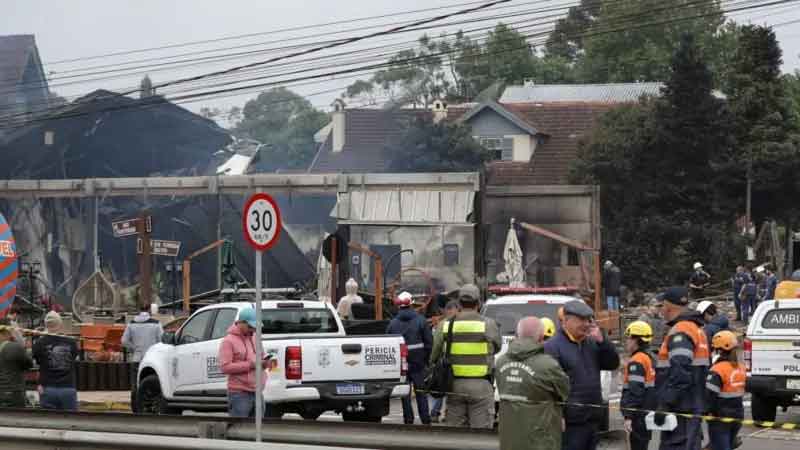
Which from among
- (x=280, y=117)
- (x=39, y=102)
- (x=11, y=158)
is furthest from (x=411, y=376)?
(x=280, y=117)

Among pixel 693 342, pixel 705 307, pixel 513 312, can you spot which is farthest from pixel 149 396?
pixel 693 342

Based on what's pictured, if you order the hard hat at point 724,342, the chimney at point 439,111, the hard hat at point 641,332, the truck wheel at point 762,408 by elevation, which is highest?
the chimney at point 439,111

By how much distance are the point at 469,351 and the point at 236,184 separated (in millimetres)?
26608

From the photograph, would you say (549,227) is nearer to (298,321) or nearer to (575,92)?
(298,321)

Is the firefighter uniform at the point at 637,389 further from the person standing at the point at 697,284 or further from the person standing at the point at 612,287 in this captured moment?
the person standing at the point at 612,287

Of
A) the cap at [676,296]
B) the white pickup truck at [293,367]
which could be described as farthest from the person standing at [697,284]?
the cap at [676,296]

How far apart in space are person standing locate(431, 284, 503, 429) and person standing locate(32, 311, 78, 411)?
4.42 meters

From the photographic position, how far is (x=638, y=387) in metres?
13.6

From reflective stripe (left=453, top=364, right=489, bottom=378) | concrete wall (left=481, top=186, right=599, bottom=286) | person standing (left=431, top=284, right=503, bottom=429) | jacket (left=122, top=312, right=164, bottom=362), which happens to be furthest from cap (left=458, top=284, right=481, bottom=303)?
concrete wall (left=481, top=186, right=599, bottom=286)

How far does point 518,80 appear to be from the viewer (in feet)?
349

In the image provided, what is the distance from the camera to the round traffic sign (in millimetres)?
15531

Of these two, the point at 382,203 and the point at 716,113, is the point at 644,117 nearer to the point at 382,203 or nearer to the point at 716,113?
the point at 716,113

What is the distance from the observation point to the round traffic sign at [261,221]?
15531mm

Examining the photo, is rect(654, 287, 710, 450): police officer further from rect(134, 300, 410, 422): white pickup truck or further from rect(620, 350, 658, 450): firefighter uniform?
rect(134, 300, 410, 422): white pickup truck
